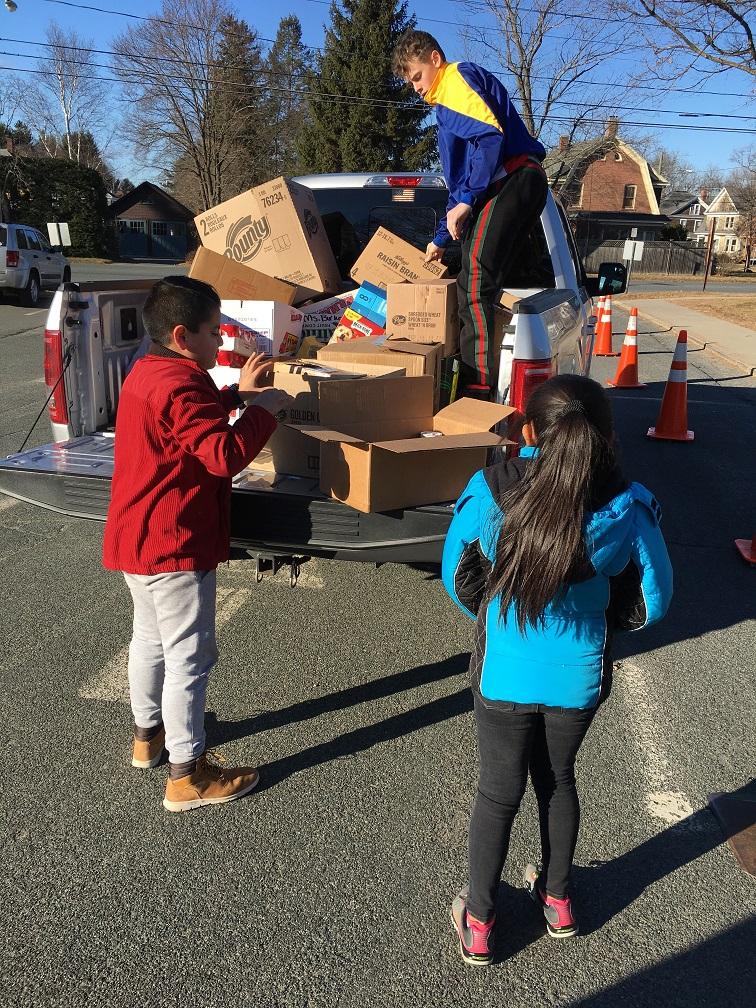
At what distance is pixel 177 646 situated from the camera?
2568mm

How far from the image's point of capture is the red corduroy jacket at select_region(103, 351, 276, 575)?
238cm

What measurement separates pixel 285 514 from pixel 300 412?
1.49ft

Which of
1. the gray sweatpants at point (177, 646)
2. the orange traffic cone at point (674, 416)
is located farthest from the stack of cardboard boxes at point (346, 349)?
the orange traffic cone at point (674, 416)

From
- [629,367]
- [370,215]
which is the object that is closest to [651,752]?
[370,215]

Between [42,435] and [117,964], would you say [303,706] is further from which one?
[42,435]

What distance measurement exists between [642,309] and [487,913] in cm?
2537

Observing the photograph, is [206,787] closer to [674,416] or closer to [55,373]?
[55,373]

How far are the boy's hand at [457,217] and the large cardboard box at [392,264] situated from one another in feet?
1.27

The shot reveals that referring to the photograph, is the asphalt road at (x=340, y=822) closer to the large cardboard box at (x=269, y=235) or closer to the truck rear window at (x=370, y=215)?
the large cardboard box at (x=269, y=235)

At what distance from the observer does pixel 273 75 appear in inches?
1754

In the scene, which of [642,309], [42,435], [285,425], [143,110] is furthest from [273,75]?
[285,425]

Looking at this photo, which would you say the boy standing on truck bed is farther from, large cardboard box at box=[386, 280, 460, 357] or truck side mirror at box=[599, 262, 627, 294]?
truck side mirror at box=[599, 262, 627, 294]

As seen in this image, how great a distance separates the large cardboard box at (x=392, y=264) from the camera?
14.5ft

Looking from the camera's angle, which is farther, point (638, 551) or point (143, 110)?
point (143, 110)
